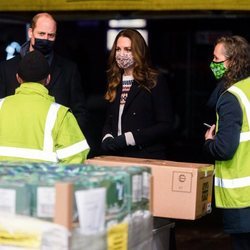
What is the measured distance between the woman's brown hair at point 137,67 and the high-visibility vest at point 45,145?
3.98 ft

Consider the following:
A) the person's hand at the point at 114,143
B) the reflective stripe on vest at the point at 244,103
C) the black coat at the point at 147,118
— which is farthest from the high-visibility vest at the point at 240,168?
the person's hand at the point at 114,143

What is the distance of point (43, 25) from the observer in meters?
5.75

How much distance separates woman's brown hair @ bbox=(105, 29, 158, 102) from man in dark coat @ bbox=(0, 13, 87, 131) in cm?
32

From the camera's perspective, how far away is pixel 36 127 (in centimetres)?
446

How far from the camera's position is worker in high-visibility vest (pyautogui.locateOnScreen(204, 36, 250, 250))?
4.96 meters

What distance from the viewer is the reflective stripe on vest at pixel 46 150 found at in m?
4.45

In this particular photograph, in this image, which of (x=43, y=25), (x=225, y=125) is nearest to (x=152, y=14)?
(x=43, y=25)

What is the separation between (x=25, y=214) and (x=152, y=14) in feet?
15.8

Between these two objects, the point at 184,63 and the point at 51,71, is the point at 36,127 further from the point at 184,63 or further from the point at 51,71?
the point at 184,63

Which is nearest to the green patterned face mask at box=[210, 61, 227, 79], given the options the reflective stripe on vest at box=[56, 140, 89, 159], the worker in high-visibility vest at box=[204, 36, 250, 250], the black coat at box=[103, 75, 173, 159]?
the worker in high-visibility vest at box=[204, 36, 250, 250]

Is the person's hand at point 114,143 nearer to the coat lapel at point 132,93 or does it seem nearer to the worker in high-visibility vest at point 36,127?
the coat lapel at point 132,93

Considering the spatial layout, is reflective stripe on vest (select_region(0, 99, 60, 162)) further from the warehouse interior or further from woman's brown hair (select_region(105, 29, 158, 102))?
the warehouse interior

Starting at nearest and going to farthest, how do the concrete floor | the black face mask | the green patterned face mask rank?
the green patterned face mask
the black face mask
the concrete floor

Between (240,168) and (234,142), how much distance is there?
0.19m
